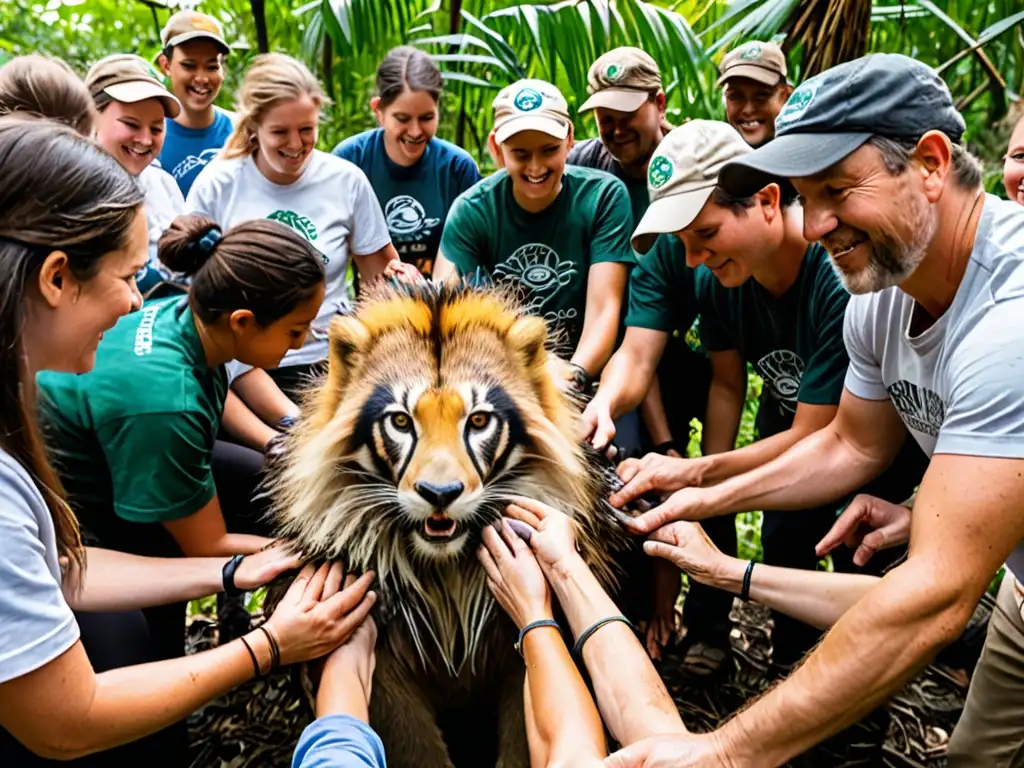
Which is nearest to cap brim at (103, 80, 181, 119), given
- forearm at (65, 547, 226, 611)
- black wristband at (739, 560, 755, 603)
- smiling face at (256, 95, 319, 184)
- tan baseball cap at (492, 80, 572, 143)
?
smiling face at (256, 95, 319, 184)

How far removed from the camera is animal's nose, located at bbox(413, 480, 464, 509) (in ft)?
7.03

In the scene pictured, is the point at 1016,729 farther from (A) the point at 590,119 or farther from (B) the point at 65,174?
(A) the point at 590,119

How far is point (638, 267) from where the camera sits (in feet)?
11.9

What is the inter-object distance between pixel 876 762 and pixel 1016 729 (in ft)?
→ 1.98

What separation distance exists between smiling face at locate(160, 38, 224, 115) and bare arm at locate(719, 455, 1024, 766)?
3919 mm

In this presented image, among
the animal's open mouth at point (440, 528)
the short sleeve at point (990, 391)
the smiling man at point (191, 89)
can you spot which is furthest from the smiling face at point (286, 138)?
the short sleeve at point (990, 391)

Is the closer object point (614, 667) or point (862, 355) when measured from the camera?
point (614, 667)

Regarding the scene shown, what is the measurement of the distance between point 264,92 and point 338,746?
2.92 metres

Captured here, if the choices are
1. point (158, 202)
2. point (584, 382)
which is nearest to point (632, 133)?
point (584, 382)

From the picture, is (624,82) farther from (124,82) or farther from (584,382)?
(124,82)

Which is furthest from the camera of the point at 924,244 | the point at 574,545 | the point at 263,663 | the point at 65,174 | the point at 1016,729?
the point at 1016,729

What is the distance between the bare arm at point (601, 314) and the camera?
3580 millimetres

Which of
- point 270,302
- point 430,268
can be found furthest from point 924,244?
point 430,268

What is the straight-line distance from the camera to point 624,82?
407cm
